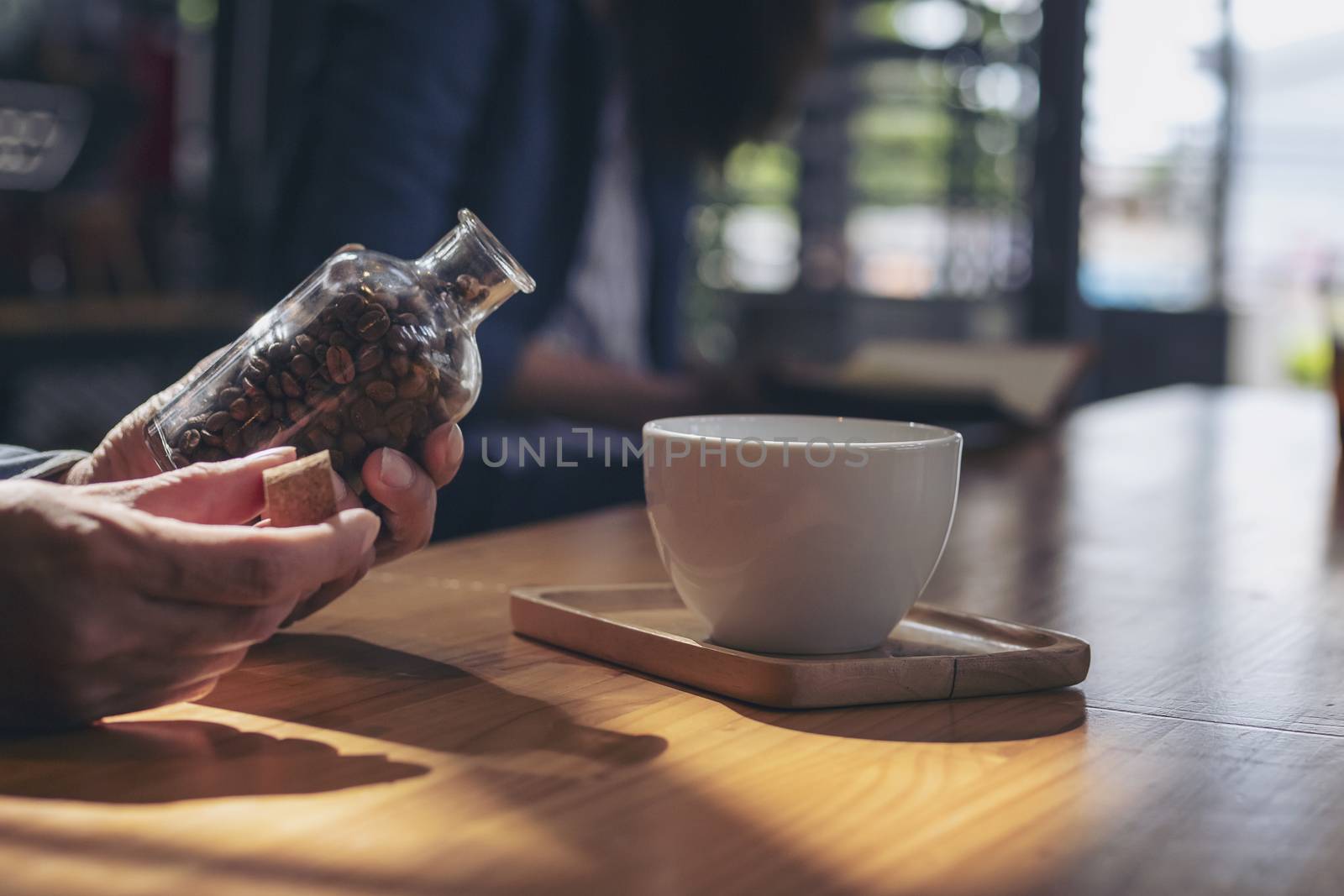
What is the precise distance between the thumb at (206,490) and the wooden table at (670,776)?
3.2 inches

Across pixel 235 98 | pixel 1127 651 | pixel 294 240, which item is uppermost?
pixel 235 98

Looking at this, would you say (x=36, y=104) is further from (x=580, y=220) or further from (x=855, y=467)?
(x=855, y=467)

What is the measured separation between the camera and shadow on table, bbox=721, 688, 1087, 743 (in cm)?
56

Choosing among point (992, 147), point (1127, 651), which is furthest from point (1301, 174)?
point (1127, 651)

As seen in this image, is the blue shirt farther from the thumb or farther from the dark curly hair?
the thumb

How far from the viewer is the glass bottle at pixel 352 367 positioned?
0.63 metres

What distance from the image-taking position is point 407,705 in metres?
0.59

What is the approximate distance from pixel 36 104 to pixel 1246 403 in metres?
3.74

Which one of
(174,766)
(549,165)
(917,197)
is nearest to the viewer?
(174,766)

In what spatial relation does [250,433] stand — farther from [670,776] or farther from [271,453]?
[670,776]

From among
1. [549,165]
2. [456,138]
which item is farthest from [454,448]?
[549,165]

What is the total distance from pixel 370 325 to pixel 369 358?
2 cm

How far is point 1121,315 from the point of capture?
4.36 meters

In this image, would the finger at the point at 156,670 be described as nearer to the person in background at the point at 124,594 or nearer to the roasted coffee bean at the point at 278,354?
the person in background at the point at 124,594
